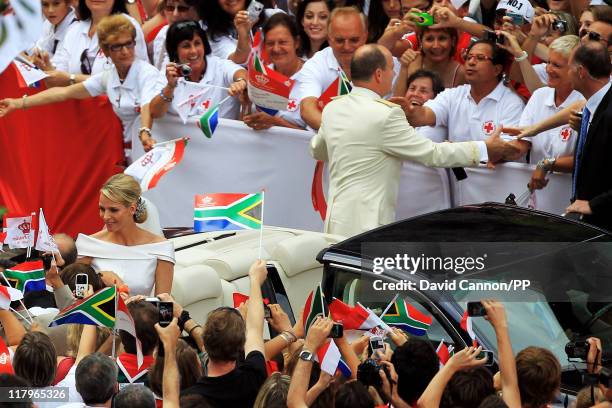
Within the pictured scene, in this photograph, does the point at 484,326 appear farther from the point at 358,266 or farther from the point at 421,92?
the point at 421,92

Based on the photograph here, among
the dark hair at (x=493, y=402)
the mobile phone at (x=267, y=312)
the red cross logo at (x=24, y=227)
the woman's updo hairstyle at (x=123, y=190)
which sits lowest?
the red cross logo at (x=24, y=227)

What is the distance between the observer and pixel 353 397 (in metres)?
6.73

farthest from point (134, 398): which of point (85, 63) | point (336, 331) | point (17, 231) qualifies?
point (85, 63)

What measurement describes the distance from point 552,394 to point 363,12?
6.24 metres

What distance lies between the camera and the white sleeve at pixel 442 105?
11500mm

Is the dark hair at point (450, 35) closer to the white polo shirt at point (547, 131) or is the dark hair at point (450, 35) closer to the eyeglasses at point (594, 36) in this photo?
the white polo shirt at point (547, 131)

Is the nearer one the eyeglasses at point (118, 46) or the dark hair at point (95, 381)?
the dark hair at point (95, 381)

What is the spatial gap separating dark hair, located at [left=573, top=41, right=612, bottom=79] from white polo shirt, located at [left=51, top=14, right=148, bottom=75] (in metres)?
4.77

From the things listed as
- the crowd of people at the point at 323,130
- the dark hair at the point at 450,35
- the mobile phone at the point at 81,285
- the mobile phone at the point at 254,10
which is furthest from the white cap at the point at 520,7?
the mobile phone at the point at 81,285

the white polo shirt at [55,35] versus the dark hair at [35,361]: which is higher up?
the white polo shirt at [55,35]

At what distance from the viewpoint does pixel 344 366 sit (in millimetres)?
7598

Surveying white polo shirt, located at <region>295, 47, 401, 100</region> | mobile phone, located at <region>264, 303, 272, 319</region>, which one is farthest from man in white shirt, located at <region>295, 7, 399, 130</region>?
mobile phone, located at <region>264, 303, 272, 319</region>

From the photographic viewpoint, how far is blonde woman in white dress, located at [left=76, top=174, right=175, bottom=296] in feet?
31.7

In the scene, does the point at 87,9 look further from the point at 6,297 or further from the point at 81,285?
the point at 6,297
